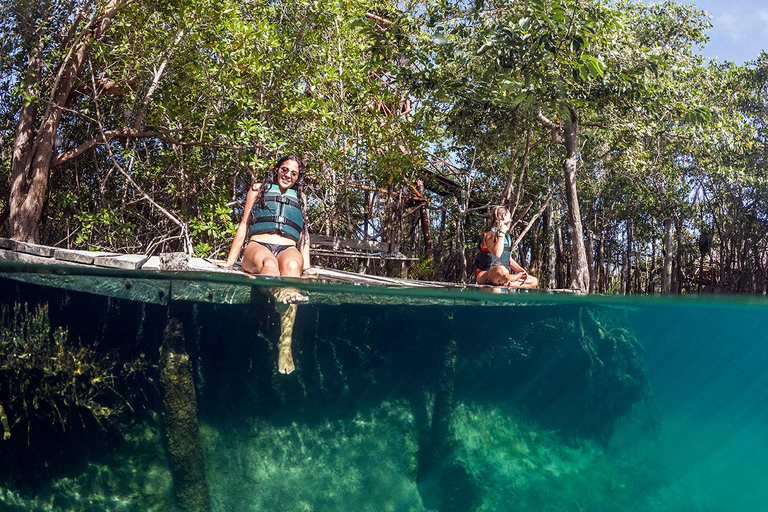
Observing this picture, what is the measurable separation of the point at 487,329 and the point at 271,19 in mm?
7186

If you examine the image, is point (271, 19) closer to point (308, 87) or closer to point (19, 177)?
point (308, 87)

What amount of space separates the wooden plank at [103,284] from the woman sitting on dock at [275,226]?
147 cm

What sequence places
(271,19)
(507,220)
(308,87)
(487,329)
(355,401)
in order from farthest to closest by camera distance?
(308,87) → (271,19) → (487,329) → (507,220) → (355,401)

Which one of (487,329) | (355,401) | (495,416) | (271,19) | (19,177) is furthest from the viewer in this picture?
(271,19)

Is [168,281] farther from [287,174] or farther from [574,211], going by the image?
[574,211]

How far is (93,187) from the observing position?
46.8 ft

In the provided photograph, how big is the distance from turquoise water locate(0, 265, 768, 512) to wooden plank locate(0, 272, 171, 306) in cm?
3

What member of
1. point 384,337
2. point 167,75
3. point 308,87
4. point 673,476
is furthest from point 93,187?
point 673,476

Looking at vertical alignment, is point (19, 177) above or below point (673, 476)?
above

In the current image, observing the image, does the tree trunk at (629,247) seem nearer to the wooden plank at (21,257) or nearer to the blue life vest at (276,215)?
the blue life vest at (276,215)

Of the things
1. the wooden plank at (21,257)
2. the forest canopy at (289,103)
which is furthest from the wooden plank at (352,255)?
the wooden plank at (21,257)

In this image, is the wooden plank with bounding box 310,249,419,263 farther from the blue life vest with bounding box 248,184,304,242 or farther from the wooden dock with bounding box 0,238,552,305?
the blue life vest with bounding box 248,184,304,242

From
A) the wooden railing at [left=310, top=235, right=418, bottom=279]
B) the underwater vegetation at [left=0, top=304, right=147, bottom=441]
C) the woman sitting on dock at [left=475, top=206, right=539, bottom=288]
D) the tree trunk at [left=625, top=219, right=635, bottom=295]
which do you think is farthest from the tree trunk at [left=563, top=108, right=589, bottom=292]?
the tree trunk at [left=625, top=219, right=635, bottom=295]

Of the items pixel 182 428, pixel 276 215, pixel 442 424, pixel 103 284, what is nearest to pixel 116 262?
pixel 103 284
